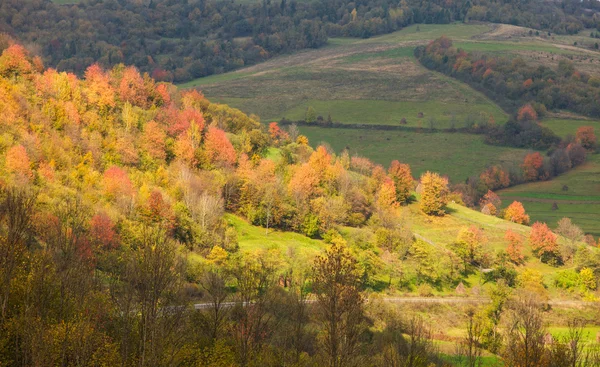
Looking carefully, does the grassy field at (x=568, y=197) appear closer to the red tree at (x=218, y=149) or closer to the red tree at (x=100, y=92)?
the red tree at (x=218, y=149)

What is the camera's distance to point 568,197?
15912cm

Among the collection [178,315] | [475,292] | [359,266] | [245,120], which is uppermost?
[178,315]

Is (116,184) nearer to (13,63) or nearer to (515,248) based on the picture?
(13,63)

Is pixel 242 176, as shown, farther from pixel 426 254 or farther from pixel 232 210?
pixel 426 254

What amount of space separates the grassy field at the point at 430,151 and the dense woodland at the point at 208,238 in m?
33.2

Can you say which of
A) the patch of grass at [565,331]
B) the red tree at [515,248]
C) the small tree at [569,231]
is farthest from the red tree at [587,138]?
the patch of grass at [565,331]

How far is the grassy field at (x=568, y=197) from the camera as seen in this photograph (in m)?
146

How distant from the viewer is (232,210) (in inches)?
4286

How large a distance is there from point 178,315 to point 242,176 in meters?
71.0

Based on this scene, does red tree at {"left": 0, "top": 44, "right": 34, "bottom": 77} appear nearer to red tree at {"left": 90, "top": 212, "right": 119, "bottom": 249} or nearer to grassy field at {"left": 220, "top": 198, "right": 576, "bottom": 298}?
red tree at {"left": 90, "top": 212, "right": 119, "bottom": 249}

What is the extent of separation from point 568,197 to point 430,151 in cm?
4302

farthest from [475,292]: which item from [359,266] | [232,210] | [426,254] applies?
[232,210]

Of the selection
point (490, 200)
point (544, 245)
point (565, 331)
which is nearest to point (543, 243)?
point (544, 245)

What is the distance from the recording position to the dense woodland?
3975cm
